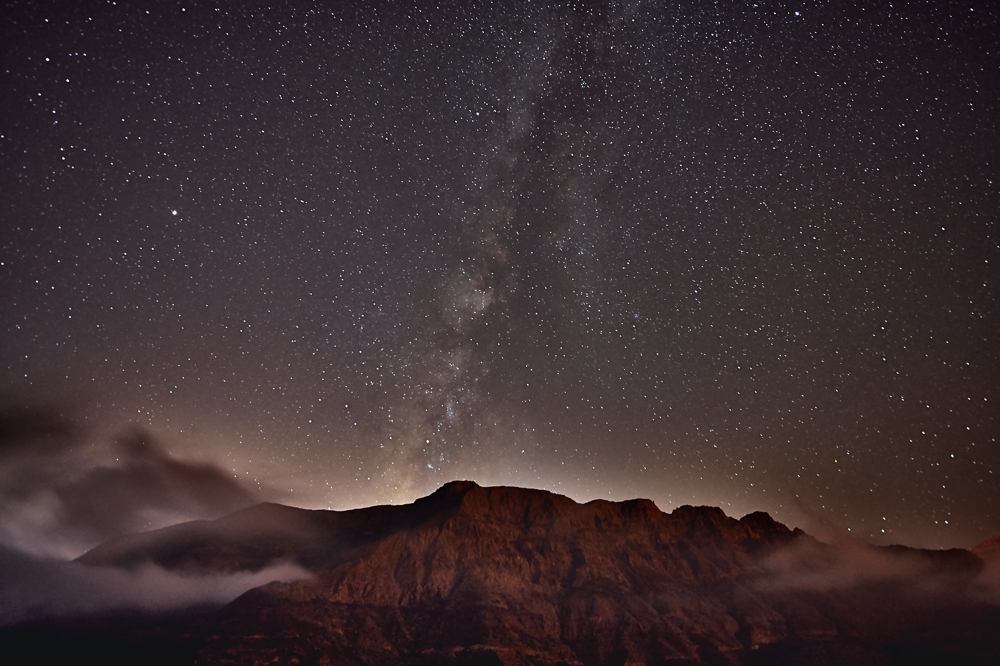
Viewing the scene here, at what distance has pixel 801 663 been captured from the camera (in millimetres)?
152625

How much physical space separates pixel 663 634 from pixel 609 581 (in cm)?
2980

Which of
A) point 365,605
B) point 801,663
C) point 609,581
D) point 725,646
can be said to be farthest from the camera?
point 609,581

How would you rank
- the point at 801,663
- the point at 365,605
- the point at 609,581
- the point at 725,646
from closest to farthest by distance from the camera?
the point at 801,663 < the point at 725,646 < the point at 365,605 < the point at 609,581

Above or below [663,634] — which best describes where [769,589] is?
above

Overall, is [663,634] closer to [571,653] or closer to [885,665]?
[571,653]

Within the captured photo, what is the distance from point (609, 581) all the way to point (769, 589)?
52.6 metres

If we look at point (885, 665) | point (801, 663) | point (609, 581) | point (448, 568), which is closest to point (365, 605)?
point (448, 568)

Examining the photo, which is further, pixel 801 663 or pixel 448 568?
pixel 448 568

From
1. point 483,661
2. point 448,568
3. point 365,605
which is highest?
point 448,568

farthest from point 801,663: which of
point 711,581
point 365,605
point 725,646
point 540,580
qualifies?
point 365,605

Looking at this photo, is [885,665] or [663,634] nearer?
[885,665]

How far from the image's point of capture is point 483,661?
154000 mm

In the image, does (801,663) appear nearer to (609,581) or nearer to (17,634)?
(609,581)

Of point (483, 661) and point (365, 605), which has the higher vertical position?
point (365, 605)
